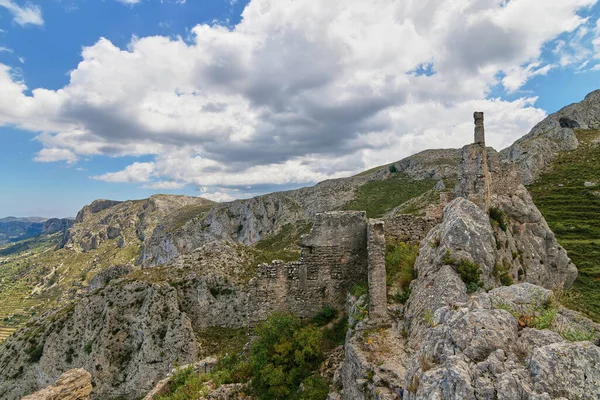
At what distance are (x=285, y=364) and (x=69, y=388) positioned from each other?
12.4 m

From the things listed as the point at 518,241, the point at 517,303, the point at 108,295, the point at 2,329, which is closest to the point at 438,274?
the point at 517,303

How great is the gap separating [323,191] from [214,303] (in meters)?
64.5

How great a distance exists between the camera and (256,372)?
11.1 metres

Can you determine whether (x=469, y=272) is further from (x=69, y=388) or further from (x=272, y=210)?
(x=272, y=210)

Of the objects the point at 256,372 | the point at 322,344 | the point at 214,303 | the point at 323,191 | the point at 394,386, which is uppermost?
the point at 323,191

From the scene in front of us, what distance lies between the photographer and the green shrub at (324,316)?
12.9 metres

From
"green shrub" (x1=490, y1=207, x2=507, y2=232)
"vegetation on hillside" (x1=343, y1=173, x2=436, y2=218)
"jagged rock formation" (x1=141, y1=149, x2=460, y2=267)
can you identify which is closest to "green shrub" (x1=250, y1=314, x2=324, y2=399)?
"green shrub" (x1=490, y1=207, x2=507, y2=232)

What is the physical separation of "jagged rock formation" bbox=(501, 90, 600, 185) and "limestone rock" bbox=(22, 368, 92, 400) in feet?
216

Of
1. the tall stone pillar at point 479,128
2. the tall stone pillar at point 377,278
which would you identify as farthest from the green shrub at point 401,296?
the tall stone pillar at point 479,128

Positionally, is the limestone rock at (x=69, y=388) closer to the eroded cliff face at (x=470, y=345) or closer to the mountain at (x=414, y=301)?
the mountain at (x=414, y=301)

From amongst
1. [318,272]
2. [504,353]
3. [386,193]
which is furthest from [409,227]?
[386,193]

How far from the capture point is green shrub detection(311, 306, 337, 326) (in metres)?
12.9

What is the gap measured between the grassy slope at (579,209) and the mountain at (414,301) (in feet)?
0.65

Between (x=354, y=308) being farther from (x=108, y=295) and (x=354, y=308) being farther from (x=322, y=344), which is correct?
(x=108, y=295)
